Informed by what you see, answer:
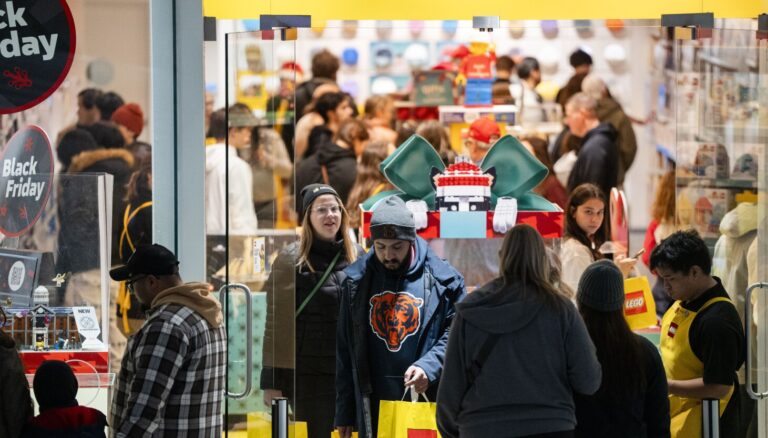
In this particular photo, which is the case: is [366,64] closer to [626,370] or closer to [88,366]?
[88,366]

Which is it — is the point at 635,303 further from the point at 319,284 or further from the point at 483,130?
the point at 319,284

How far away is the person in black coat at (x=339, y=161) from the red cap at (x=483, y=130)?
0.65m

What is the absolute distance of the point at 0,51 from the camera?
5.16 m

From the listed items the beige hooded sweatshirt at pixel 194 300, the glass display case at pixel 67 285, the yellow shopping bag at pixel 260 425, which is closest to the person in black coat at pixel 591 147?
the yellow shopping bag at pixel 260 425

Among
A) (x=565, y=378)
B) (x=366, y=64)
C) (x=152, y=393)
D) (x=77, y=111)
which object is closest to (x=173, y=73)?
(x=77, y=111)

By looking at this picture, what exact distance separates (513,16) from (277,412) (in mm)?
2091

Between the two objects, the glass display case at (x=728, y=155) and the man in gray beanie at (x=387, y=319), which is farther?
the glass display case at (x=728, y=155)

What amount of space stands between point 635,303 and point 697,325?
85 cm

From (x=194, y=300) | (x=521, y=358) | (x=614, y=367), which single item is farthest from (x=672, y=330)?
(x=194, y=300)

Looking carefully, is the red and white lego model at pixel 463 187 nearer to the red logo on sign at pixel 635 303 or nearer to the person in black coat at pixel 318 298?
the person in black coat at pixel 318 298

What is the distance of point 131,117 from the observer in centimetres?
544

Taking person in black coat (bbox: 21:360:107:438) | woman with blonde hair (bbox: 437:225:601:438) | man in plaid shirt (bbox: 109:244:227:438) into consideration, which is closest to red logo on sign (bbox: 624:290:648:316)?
woman with blonde hair (bbox: 437:225:601:438)

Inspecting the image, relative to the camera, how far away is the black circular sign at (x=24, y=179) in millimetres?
5141

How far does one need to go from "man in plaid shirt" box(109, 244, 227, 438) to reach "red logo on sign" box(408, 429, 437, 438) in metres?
0.95
